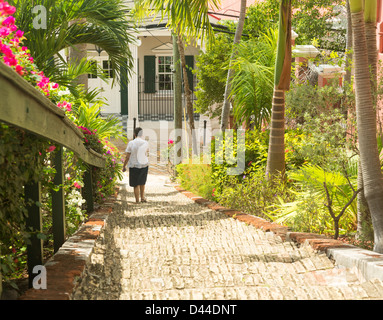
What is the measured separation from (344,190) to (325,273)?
2200 mm

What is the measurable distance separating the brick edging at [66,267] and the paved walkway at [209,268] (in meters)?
0.10

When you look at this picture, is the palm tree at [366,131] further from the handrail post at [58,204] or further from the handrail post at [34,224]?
the handrail post at [34,224]

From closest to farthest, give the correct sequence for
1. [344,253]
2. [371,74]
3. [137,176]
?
[344,253] → [371,74] → [137,176]

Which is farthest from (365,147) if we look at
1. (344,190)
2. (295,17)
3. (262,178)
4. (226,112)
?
(295,17)

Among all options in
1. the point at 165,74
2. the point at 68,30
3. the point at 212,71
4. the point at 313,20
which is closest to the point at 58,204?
the point at 68,30

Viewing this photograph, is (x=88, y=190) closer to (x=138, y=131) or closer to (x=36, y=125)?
(x=138, y=131)

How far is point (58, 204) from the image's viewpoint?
427 centimetres

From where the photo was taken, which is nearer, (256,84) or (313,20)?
(256,84)

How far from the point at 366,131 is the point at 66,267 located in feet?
8.65

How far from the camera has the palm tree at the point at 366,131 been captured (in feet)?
15.2

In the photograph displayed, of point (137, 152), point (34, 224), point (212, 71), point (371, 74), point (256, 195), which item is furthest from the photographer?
point (212, 71)

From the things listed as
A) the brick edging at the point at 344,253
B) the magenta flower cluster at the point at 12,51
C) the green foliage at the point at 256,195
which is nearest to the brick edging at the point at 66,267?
the magenta flower cluster at the point at 12,51
